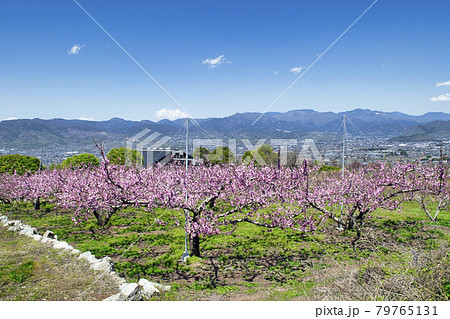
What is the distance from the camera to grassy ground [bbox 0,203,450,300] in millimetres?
4378

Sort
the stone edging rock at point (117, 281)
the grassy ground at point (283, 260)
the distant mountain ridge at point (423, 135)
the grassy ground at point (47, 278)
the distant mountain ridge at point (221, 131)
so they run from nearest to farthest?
the grassy ground at point (283, 260)
the stone edging rock at point (117, 281)
the grassy ground at point (47, 278)
the distant mountain ridge at point (423, 135)
the distant mountain ridge at point (221, 131)

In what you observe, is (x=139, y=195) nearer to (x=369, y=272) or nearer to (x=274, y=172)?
(x=274, y=172)

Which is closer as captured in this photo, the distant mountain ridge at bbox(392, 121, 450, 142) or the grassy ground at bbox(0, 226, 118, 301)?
the grassy ground at bbox(0, 226, 118, 301)

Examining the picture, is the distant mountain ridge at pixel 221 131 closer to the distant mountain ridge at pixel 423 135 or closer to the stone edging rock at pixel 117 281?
the distant mountain ridge at pixel 423 135

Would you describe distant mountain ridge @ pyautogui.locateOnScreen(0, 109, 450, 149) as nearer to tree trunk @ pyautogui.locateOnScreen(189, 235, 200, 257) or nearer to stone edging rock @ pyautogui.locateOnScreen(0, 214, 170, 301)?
stone edging rock @ pyautogui.locateOnScreen(0, 214, 170, 301)

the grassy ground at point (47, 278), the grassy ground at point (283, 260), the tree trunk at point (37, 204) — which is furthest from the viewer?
the tree trunk at point (37, 204)

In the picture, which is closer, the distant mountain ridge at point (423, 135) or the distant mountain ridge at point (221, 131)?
the distant mountain ridge at point (423, 135)

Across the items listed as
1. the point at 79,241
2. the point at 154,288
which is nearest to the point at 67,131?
the point at 79,241

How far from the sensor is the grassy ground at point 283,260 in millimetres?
4378

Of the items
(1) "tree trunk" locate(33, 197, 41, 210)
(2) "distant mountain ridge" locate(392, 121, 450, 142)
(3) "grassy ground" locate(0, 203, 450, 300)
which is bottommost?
(1) "tree trunk" locate(33, 197, 41, 210)

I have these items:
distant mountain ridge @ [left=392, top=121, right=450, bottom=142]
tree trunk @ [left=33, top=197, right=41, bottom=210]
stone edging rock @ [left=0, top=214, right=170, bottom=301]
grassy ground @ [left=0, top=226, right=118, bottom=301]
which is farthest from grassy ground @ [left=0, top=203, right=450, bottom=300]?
distant mountain ridge @ [left=392, top=121, right=450, bottom=142]

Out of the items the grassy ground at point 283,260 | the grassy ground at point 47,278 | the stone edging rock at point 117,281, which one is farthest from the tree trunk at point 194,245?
the grassy ground at point 47,278

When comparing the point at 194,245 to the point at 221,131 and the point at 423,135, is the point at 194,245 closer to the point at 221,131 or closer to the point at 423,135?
the point at 221,131
